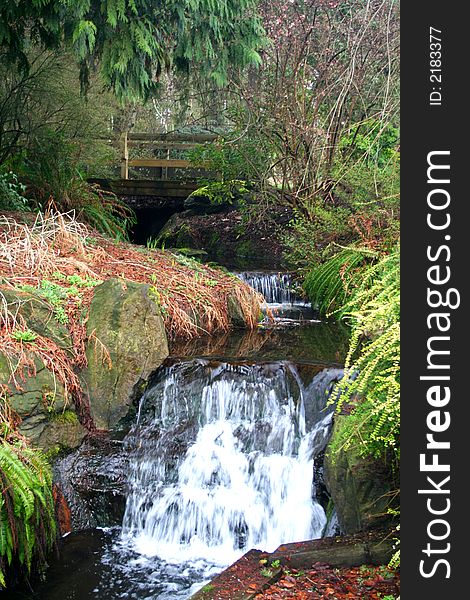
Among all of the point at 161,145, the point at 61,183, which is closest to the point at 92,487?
the point at 61,183

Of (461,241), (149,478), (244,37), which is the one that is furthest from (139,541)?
(244,37)

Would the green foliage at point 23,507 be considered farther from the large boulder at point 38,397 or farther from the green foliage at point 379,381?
the green foliage at point 379,381

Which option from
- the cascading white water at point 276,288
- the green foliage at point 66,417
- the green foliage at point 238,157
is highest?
the green foliage at point 238,157

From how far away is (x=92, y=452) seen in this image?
5.44 metres

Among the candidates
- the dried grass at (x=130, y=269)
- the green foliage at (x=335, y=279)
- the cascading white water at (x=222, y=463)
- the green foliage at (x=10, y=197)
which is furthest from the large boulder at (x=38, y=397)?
the green foliage at (x=335, y=279)

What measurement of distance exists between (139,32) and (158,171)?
10.3 m

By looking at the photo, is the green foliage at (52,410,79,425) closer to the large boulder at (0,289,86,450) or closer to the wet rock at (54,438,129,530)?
the large boulder at (0,289,86,450)

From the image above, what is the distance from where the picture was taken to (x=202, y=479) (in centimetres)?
528

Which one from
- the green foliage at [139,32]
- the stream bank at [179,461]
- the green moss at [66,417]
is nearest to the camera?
the stream bank at [179,461]

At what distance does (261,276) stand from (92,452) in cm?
442

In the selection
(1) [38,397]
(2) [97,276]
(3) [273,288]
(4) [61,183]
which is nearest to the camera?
(1) [38,397]

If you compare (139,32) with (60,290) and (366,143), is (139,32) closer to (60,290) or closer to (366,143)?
(60,290)

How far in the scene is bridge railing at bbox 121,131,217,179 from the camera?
16.4 metres

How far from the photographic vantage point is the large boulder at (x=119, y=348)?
576cm
